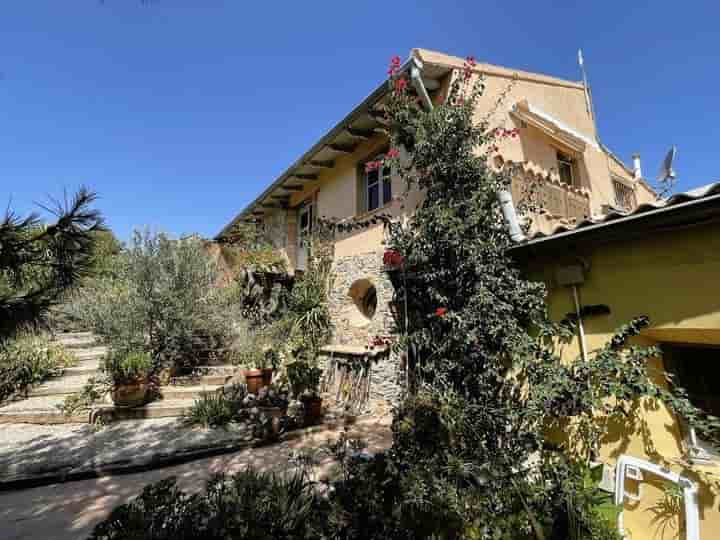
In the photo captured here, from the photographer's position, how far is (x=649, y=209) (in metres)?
2.83

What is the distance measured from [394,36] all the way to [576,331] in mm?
7306

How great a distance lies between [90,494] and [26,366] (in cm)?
608

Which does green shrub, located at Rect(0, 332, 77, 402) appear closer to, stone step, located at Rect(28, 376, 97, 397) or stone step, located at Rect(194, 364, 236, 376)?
stone step, located at Rect(28, 376, 97, 397)

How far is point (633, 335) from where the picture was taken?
10.5ft

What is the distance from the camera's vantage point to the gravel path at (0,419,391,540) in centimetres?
328

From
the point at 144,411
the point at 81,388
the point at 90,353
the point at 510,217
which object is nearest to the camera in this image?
the point at 510,217

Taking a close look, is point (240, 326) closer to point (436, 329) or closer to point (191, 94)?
point (191, 94)

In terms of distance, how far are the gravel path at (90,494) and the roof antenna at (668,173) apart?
280 inches

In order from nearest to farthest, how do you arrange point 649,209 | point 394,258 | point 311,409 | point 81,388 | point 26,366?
point 649,209 < point 394,258 < point 311,409 < point 81,388 < point 26,366

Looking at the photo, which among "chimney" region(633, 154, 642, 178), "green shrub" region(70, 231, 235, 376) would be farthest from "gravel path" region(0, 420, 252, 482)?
"chimney" region(633, 154, 642, 178)

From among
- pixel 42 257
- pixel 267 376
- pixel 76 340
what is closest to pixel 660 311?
pixel 42 257

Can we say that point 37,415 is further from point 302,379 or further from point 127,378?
point 302,379

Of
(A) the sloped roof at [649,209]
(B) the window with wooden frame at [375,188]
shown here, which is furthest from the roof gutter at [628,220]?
(B) the window with wooden frame at [375,188]

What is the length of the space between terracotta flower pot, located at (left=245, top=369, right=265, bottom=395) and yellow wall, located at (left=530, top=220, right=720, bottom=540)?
6612mm
